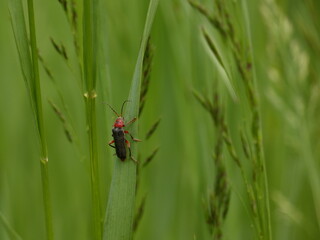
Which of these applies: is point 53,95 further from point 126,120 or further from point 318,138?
point 126,120

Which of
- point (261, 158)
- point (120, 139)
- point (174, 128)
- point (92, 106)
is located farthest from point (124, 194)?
point (174, 128)

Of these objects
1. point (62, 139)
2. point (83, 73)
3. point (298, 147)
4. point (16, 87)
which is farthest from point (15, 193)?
point (83, 73)

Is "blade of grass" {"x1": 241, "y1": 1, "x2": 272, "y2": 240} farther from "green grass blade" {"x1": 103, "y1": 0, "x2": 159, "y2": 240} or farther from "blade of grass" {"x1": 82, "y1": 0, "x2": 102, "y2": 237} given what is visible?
"blade of grass" {"x1": 82, "y1": 0, "x2": 102, "y2": 237}

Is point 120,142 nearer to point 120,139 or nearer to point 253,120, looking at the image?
point 120,139

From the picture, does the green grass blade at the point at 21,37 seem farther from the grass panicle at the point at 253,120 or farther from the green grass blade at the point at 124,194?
the grass panicle at the point at 253,120

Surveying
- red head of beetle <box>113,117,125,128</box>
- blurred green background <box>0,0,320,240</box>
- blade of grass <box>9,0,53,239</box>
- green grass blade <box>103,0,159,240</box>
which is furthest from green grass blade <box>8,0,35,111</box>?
blurred green background <box>0,0,320,240</box>

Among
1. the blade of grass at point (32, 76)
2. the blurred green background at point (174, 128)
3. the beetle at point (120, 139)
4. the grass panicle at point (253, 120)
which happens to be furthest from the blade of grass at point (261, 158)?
the blade of grass at point (32, 76)

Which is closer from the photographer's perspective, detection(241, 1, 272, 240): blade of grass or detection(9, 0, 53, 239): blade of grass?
detection(9, 0, 53, 239): blade of grass
